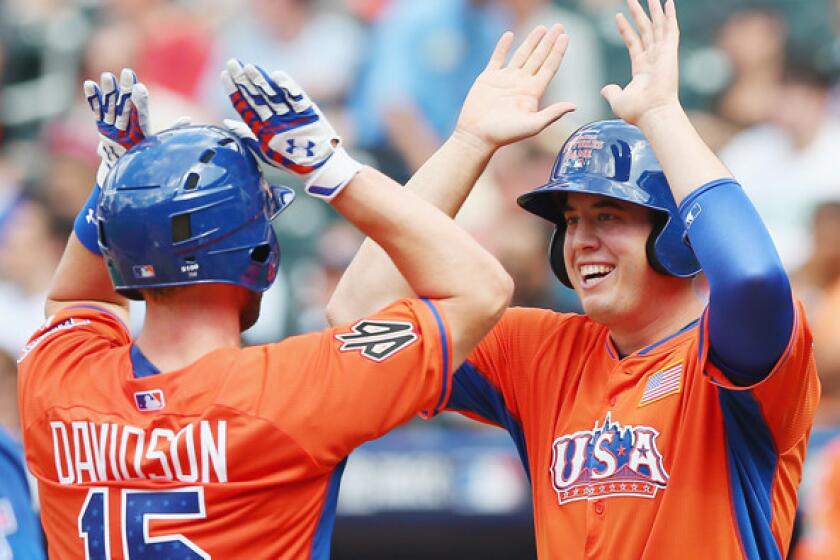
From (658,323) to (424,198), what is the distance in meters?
0.75

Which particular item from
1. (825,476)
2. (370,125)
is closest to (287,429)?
(825,476)

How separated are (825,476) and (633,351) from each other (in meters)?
2.67

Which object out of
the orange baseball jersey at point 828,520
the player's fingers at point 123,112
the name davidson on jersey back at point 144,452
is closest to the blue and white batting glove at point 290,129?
the player's fingers at point 123,112

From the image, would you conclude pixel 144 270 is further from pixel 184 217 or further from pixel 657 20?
pixel 657 20

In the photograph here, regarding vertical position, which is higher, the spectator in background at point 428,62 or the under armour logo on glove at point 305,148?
the spectator in background at point 428,62

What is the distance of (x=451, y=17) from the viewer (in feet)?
28.0

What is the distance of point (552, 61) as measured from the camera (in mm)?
3561

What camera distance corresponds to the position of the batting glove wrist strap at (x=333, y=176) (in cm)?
299

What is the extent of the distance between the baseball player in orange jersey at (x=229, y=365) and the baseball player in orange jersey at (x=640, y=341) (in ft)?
1.65

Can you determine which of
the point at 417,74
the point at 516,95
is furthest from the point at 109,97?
the point at 417,74

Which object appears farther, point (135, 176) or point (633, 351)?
point (633, 351)

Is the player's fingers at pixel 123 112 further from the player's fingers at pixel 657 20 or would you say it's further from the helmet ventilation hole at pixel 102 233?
the player's fingers at pixel 657 20

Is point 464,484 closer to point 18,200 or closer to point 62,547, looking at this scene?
point 18,200

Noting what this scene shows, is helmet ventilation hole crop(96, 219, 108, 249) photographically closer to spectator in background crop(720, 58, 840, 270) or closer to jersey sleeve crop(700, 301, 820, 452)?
jersey sleeve crop(700, 301, 820, 452)
